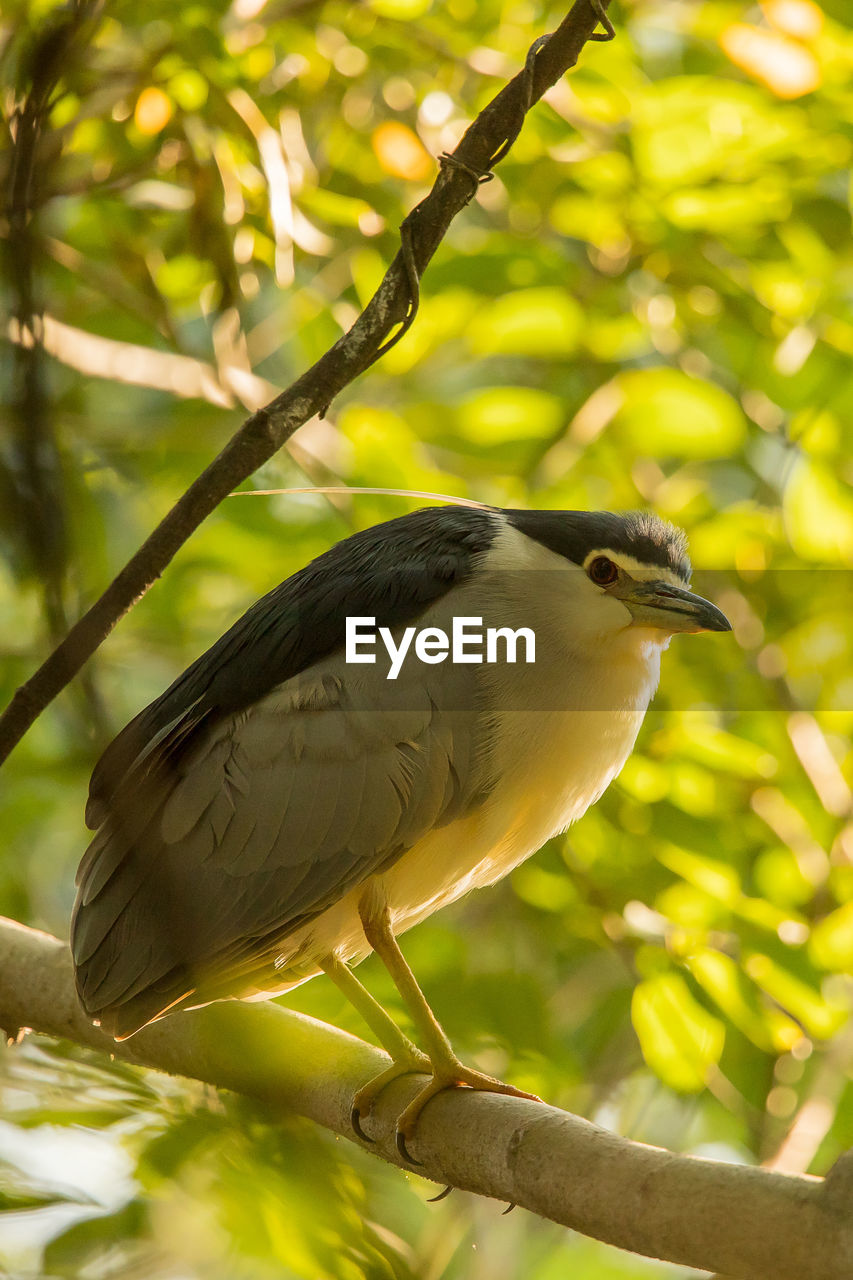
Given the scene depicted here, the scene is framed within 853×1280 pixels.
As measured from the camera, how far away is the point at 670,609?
2.33 metres

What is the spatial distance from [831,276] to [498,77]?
36.9 inches

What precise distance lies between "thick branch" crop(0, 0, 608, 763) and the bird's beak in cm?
77

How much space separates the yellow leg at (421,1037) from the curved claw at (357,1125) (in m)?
0.10

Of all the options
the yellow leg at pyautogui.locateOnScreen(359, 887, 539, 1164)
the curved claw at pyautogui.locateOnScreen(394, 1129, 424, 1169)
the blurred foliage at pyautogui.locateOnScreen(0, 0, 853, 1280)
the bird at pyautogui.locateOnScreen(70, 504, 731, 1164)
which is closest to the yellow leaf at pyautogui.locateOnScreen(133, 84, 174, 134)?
the blurred foliage at pyautogui.locateOnScreen(0, 0, 853, 1280)

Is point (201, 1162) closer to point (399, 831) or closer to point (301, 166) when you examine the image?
point (399, 831)

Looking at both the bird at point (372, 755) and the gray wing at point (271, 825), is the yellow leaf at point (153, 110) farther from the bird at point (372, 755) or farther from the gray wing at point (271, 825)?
the gray wing at point (271, 825)

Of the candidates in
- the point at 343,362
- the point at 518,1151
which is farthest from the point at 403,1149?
the point at 343,362

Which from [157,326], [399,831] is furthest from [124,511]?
[399,831]

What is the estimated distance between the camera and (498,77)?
3020mm

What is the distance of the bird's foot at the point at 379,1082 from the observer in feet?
6.87

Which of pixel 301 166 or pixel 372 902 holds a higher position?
pixel 301 166

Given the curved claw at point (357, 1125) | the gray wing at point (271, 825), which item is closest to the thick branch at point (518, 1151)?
the curved claw at point (357, 1125)

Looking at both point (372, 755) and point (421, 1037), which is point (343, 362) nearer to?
point (372, 755)

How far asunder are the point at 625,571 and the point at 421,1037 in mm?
927
